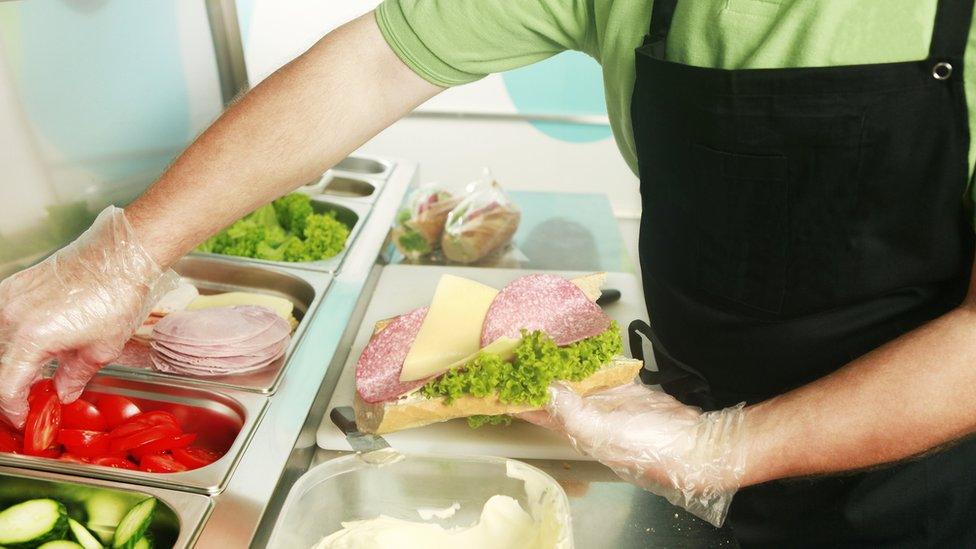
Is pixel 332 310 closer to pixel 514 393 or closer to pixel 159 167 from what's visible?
pixel 514 393

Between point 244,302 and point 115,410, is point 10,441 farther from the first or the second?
point 244,302

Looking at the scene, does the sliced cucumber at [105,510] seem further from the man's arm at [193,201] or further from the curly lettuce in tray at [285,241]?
the curly lettuce in tray at [285,241]

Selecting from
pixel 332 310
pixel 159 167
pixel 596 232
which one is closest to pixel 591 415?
pixel 332 310

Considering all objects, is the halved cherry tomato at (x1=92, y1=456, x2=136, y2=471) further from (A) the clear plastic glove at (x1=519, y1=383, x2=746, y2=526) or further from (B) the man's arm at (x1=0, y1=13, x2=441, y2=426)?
(A) the clear plastic glove at (x1=519, y1=383, x2=746, y2=526)

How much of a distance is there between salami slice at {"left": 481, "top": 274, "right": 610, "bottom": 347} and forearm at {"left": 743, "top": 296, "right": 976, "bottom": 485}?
0.41m

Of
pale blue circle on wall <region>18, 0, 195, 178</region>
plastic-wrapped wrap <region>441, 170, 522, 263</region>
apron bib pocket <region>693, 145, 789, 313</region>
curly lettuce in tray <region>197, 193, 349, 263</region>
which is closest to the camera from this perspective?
→ apron bib pocket <region>693, 145, 789, 313</region>

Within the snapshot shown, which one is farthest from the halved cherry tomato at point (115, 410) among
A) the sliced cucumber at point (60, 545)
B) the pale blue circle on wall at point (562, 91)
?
the pale blue circle on wall at point (562, 91)

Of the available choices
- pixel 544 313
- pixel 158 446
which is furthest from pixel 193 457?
pixel 544 313

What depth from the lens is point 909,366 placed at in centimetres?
106

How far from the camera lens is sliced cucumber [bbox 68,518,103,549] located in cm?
112

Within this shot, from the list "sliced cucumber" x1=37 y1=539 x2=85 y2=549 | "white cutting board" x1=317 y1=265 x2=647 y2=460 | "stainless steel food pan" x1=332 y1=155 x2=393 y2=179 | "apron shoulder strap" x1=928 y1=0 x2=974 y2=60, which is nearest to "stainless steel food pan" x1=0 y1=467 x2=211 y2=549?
"sliced cucumber" x1=37 y1=539 x2=85 y2=549

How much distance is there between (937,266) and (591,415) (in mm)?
603

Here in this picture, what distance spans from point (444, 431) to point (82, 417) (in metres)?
0.68

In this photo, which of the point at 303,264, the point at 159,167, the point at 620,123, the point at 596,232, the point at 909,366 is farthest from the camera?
the point at 596,232
